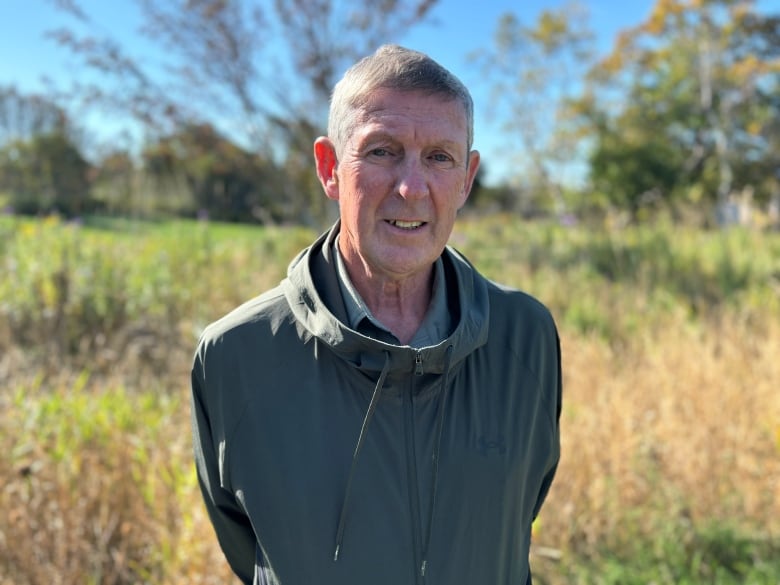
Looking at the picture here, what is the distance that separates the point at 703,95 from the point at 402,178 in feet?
71.6

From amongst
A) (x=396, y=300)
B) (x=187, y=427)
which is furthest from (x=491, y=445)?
(x=187, y=427)

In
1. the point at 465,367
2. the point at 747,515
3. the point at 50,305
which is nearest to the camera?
the point at 465,367

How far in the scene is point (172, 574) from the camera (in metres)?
2.62

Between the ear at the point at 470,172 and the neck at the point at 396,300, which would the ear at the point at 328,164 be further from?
the ear at the point at 470,172

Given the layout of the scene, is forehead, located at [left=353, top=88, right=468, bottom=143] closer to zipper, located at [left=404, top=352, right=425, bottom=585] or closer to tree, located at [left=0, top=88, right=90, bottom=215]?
zipper, located at [left=404, top=352, right=425, bottom=585]

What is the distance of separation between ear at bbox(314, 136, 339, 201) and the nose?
0.60 feet

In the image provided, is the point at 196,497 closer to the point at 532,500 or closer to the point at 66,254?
the point at 532,500

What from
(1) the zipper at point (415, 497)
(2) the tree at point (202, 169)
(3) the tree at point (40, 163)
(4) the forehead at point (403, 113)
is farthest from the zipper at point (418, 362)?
(3) the tree at point (40, 163)

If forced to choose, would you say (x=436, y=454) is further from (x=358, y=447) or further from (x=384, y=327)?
(x=384, y=327)

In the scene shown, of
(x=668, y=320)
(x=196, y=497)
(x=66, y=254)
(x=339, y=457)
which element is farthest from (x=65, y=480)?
(x=668, y=320)

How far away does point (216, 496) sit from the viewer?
1.73 m

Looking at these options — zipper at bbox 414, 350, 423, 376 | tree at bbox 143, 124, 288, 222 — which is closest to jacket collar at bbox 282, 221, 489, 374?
zipper at bbox 414, 350, 423, 376

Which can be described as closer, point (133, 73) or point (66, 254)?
point (66, 254)

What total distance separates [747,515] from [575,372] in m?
1.34
